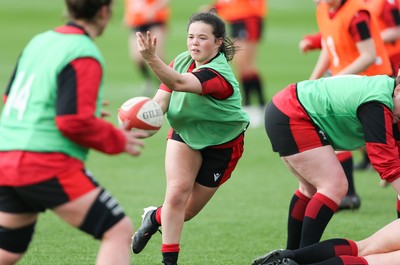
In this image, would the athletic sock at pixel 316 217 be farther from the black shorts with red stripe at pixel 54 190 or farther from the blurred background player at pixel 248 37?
the blurred background player at pixel 248 37

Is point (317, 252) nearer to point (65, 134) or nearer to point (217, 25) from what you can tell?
point (217, 25)

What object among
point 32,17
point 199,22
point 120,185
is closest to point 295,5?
point 32,17

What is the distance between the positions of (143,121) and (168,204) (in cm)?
78

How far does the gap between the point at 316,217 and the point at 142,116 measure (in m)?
1.27

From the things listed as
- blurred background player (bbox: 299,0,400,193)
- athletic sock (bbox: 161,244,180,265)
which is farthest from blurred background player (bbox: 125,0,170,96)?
athletic sock (bbox: 161,244,180,265)

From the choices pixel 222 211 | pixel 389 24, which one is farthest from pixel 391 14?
pixel 222 211

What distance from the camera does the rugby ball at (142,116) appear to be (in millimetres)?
5004

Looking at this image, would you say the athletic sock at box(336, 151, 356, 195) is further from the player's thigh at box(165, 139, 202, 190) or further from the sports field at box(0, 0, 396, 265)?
the player's thigh at box(165, 139, 202, 190)

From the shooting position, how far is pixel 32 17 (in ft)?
88.4

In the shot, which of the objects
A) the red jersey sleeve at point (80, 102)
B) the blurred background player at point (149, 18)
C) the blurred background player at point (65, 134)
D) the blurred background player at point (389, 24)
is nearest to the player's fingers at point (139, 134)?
the blurred background player at point (65, 134)

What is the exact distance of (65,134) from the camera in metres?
4.16

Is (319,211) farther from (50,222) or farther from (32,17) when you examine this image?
(32,17)

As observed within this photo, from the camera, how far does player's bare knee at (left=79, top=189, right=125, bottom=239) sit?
4234mm

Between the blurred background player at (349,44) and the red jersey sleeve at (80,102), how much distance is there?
3.46 metres
